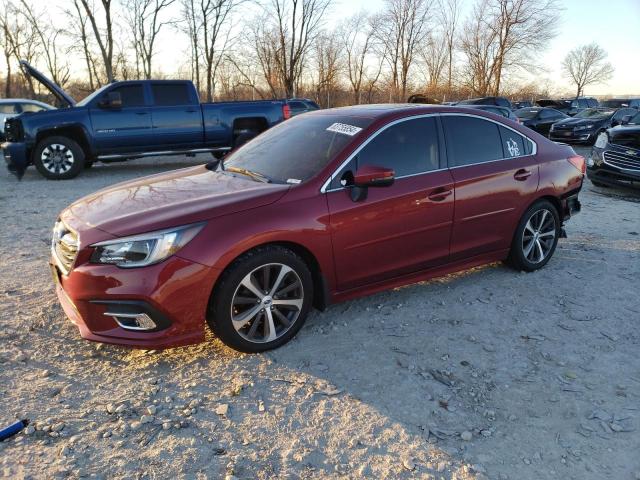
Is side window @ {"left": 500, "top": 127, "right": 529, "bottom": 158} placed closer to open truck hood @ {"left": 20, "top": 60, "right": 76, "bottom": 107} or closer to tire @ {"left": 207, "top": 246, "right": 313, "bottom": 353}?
tire @ {"left": 207, "top": 246, "right": 313, "bottom": 353}

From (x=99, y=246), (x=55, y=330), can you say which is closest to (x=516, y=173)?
(x=99, y=246)

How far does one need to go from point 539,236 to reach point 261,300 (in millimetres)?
2910

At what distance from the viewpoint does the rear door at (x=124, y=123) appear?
32.4ft

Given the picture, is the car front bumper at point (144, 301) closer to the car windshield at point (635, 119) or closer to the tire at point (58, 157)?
the tire at point (58, 157)

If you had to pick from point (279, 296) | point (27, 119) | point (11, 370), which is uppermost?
point (27, 119)

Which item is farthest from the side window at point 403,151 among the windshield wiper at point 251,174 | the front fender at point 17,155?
the front fender at point 17,155

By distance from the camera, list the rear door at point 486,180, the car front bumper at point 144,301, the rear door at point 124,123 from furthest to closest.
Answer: the rear door at point 124,123 < the rear door at point 486,180 < the car front bumper at point 144,301

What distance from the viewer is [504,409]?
8.94 feet

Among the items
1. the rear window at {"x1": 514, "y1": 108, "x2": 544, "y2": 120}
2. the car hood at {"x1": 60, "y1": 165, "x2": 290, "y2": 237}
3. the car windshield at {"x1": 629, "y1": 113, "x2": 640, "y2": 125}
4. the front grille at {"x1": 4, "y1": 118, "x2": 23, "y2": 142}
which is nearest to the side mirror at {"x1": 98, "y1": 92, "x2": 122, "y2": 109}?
the front grille at {"x1": 4, "y1": 118, "x2": 23, "y2": 142}

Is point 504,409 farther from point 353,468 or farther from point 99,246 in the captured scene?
point 99,246

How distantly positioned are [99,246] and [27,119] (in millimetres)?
8156

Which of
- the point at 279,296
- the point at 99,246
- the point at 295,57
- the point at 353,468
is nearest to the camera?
the point at 353,468

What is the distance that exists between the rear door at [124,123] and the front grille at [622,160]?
8679 millimetres

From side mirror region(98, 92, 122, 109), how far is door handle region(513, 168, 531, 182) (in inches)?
319
